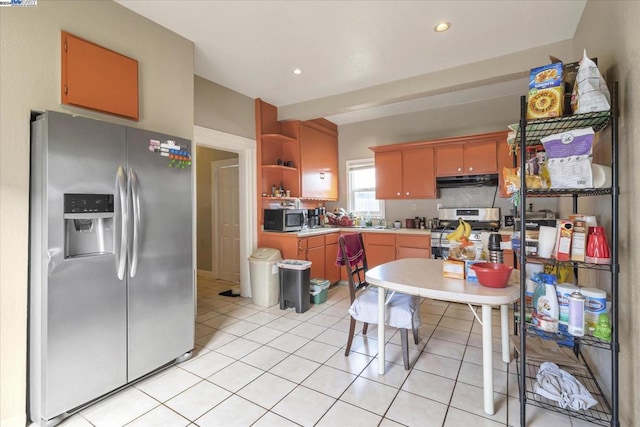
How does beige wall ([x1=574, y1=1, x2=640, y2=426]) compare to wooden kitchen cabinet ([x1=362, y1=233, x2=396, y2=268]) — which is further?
wooden kitchen cabinet ([x1=362, y1=233, x2=396, y2=268])

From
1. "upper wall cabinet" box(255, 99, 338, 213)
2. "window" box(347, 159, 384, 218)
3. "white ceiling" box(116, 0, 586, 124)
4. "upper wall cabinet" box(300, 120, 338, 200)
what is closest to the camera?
"white ceiling" box(116, 0, 586, 124)

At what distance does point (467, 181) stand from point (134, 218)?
13.7ft

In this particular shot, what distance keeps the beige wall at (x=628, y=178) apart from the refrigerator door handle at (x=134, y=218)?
9.67 feet

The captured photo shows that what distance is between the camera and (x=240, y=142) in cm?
390

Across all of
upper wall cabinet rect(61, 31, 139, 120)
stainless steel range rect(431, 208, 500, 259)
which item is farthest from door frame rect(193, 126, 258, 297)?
stainless steel range rect(431, 208, 500, 259)

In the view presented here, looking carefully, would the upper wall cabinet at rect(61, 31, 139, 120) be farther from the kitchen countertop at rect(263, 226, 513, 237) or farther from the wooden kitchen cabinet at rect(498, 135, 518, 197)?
the wooden kitchen cabinet at rect(498, 135, 518, 197)

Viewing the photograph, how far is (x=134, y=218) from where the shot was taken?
6.69 feet

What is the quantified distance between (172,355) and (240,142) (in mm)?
2622

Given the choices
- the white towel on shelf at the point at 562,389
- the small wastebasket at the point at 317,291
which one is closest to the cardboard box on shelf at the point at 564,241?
the white towel on shelf at the point at 562,389

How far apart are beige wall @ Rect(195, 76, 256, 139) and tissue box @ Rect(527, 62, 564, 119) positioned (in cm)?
316

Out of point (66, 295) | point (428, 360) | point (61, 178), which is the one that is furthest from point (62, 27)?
point (428, 360)

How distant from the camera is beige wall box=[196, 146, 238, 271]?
5.30 meters

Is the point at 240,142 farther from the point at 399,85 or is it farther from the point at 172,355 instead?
the point at 172,355

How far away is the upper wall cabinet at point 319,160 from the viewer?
4648mm
